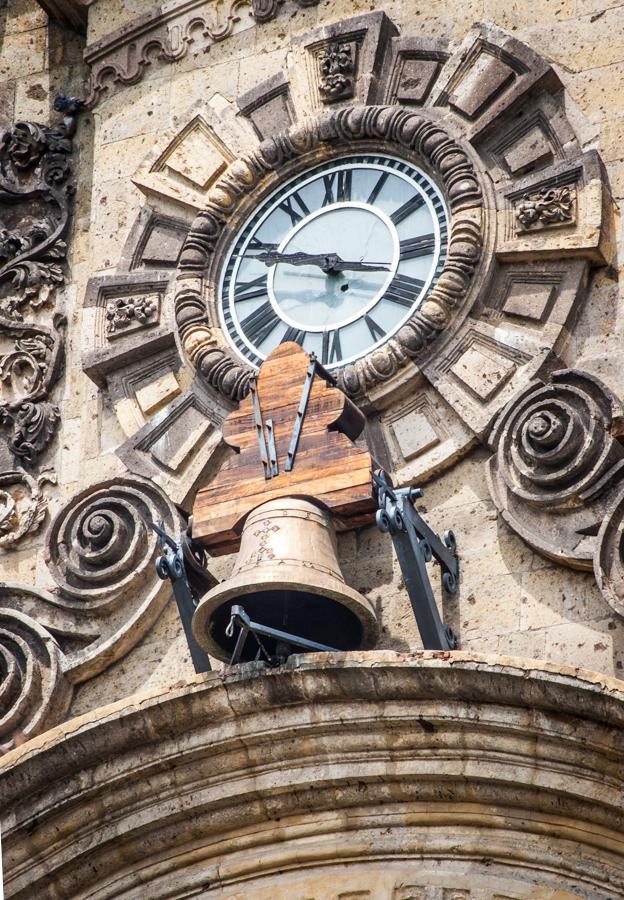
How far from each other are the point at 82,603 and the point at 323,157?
242cm

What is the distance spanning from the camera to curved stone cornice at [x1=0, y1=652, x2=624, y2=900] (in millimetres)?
9242

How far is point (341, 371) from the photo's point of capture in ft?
35.5

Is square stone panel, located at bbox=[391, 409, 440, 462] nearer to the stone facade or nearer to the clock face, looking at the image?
the stone facade

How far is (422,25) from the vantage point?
11.6 m

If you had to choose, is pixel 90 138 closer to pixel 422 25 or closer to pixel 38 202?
pixel 38 202

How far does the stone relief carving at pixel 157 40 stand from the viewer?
12.2 meters

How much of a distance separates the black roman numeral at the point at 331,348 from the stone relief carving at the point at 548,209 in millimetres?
984

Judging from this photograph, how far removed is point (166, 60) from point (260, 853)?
442cm

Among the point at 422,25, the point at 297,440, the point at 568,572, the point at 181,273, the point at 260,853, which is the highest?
the point at 422,25

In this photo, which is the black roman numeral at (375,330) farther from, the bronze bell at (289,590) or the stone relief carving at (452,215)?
the bronze bell at (289,590)

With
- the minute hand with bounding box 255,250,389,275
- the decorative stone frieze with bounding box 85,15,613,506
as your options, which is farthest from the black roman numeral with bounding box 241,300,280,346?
the minute hand with bounding box 255,250,389,275

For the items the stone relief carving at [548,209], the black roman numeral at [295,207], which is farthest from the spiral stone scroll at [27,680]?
the stone relief carving at [548,209]

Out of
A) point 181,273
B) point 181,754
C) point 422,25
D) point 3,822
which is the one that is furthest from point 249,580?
point 422,25

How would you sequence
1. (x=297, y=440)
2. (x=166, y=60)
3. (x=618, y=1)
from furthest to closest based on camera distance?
1. (x=166, y=60)
2. (x=618, y=1)
3. (x=297, y=440)
